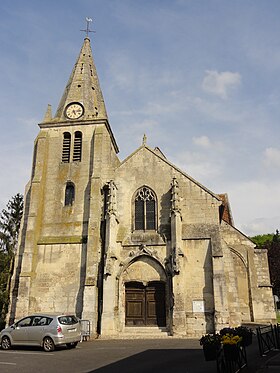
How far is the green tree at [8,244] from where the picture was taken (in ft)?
95.0

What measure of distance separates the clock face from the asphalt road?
1635 centimetres

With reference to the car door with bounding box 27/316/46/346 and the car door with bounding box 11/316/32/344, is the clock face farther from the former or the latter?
the car door with bounding box 27/316/46/346

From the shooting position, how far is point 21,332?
14477mm

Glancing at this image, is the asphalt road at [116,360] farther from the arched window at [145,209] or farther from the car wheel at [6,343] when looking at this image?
the arched window at [145,209]

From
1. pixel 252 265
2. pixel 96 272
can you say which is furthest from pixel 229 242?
pixel 96 272

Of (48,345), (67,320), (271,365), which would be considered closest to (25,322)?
(48,345)

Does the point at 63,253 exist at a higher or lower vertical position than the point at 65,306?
higher

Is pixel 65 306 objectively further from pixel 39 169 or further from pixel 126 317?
pixel 39 169

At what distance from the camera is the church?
19.8 m

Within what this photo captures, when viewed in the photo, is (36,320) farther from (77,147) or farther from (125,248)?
(77,147)

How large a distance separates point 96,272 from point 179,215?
5.67 m

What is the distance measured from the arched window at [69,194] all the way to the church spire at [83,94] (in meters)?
5.06

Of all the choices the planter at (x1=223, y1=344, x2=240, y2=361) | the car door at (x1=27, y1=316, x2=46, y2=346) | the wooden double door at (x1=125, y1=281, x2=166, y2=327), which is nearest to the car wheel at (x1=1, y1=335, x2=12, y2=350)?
the car door at (x1=27, y1=316, x2=46, y2=346)

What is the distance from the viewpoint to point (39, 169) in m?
24.1
